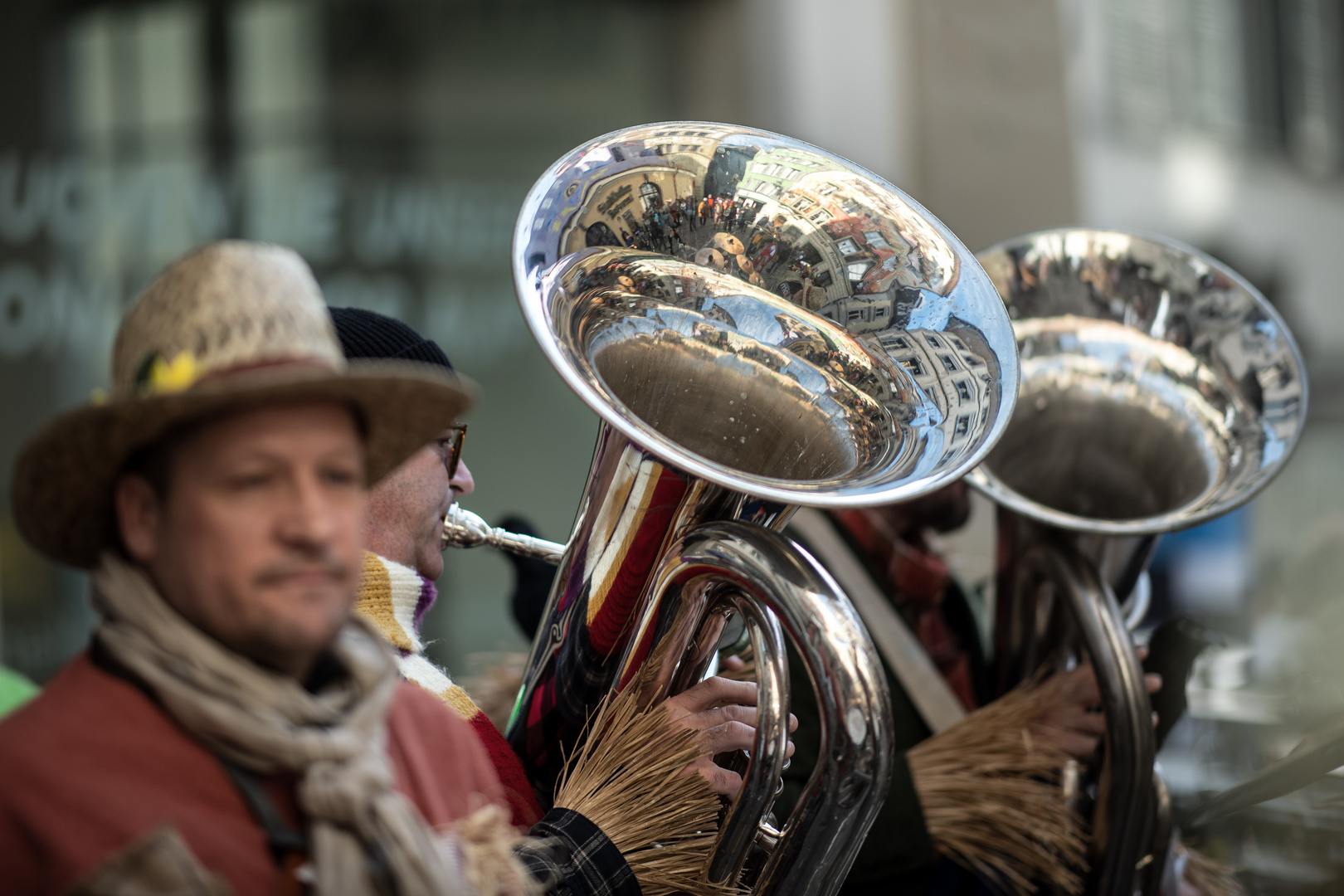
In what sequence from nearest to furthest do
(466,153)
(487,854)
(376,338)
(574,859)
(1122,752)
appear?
(487,854) < (574,859) < (376,338) < (1122,752) < (466,153)

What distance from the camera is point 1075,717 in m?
2.22

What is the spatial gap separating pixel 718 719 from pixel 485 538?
0.58 metres

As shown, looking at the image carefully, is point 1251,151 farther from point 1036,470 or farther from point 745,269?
point 745,269

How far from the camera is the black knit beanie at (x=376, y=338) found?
1.78 m

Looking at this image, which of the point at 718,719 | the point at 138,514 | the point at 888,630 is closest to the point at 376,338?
the point at 718,719

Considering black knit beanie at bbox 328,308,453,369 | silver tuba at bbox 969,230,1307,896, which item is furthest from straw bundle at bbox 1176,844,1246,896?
black knit beanie at bbox 328,308,453,369

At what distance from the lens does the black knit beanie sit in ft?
5.83

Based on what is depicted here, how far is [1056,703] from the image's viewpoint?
7.37 ft

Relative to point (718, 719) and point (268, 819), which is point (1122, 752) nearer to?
point (718, 719)

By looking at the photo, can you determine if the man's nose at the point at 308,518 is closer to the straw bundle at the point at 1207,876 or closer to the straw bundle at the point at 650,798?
the straw bundle at the point at 650,798

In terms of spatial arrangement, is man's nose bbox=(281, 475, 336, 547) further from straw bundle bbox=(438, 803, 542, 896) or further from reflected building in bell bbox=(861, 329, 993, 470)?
reflected building in bell bbox=(861, 329, 993, 470)

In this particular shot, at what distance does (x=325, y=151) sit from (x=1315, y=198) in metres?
6.27

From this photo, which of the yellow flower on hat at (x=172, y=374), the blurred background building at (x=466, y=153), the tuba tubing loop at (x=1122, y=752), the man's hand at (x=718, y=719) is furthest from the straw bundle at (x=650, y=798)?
the blurred background building at (x=466, y=153)

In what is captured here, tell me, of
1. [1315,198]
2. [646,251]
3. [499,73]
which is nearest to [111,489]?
[646,251]
